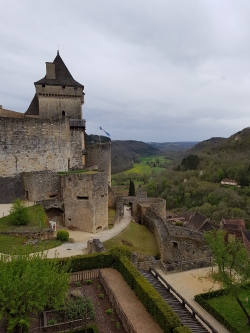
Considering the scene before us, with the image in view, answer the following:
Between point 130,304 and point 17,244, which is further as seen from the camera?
point 17,244

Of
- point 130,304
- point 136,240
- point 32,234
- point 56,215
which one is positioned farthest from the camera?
point 56,215

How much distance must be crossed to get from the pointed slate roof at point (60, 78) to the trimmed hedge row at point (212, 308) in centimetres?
2653

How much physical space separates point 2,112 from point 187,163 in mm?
81855

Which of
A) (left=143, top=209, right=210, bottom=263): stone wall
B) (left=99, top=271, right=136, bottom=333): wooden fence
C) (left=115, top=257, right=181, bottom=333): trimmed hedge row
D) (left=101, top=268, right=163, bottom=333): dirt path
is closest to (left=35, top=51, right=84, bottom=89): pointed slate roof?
(left=143, top=209, right=210, bottom=263): stone wall

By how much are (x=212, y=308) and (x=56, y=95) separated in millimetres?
27314

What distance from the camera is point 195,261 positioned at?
72.6 feet

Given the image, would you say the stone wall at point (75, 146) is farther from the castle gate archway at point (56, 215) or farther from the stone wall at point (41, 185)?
the castle gate archway at point (56, 215)

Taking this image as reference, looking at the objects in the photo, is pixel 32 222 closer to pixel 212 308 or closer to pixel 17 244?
pixel 17 244

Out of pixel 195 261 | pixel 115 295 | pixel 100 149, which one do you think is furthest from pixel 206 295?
pixel 100 149

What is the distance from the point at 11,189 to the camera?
27250 millimetres

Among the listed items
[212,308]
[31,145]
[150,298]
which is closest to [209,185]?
[31,145]

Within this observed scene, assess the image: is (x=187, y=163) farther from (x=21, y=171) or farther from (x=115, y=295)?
(x=115, y=295)

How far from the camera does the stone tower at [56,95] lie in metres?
33.1

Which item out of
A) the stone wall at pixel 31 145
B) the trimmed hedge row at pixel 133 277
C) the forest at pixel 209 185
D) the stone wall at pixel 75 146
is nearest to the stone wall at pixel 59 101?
the stone wall at pixel 75 146
